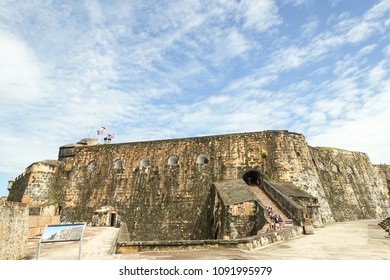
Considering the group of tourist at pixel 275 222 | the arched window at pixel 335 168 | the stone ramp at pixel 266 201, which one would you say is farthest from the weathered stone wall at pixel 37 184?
the arched window at pixel 335 168

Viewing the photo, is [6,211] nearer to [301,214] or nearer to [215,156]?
[301,214]

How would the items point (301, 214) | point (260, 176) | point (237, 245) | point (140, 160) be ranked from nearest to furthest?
point (237, 245) → point (301, 214) → point (260, 176) → point (140, 160)

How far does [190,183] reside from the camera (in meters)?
21.0

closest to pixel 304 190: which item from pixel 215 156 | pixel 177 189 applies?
pixel 215 156

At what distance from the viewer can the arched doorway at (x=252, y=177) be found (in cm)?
2036

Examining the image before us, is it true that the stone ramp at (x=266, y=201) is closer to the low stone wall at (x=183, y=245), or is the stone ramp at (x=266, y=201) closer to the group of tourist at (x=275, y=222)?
the group of tourist at (x=275, y=222)

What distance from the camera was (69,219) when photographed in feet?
72.7

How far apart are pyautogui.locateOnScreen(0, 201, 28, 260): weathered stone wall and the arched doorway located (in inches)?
624

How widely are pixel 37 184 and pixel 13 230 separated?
1882 centimetres

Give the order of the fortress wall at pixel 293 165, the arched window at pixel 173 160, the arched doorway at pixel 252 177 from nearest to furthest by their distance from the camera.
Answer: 1. the fortress wall at pixel 293 165
2. the arched doorway at pixel 252 177
3. the arched window at pixel 173 160

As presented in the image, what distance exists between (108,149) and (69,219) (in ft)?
20.9

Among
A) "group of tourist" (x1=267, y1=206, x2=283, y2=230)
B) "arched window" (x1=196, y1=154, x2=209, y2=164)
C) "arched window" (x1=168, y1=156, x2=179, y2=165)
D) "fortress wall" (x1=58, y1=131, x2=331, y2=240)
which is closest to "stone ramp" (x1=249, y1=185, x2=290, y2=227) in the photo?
"group of tourist" (x1=267, y1=206, x2=283, y2=230)

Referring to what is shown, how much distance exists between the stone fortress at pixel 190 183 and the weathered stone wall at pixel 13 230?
10.5 m
